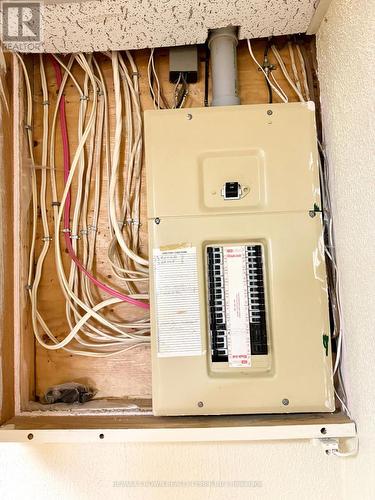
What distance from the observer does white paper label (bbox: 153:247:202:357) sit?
3.10 ft

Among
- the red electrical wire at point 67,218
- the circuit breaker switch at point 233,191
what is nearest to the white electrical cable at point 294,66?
the circuit breaker switch at point 233,191

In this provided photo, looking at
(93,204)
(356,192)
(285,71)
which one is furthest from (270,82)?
(93,204)

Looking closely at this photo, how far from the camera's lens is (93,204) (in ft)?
3.81

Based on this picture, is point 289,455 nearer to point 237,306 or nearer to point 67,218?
point 237,306

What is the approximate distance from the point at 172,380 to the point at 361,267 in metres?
0.44

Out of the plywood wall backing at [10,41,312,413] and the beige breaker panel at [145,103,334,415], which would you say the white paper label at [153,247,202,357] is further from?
the plywood wall backing at [10,41,312,413]

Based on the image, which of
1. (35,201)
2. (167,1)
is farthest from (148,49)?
(35,201)

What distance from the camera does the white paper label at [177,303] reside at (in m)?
0.94

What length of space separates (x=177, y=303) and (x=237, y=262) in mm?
152

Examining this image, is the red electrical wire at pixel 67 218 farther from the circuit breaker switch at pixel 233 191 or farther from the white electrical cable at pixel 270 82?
the white electrical cable at pixel 270 82

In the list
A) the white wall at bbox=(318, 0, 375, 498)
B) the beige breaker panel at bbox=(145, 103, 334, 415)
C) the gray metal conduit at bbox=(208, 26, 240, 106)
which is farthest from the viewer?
the gray metal conduit at bbox=(208, 26, 240, 106)

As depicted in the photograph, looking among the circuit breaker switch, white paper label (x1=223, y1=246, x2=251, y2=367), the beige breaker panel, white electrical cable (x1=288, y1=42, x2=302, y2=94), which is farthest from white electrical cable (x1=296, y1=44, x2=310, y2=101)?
white paper label (x1=223, y1=246, x2=251, y2=367)

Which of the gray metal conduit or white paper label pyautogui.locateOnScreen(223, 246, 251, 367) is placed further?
the gray metal conduit

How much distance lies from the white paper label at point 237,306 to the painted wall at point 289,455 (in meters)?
0.20
